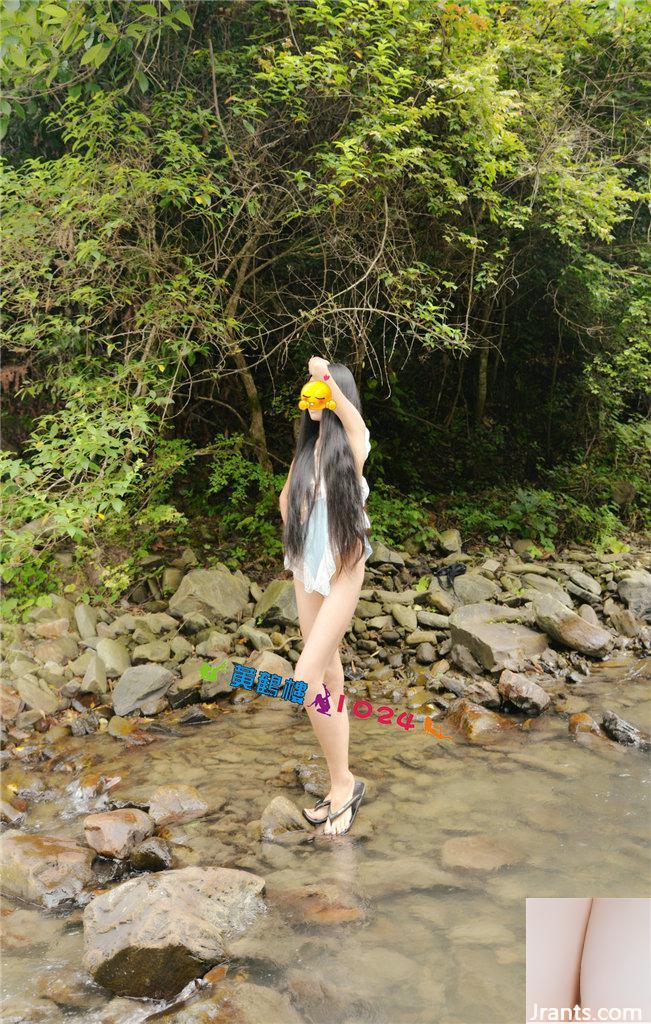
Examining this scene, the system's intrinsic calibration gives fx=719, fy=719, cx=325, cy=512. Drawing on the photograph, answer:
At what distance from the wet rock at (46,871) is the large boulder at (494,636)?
8.41 ft

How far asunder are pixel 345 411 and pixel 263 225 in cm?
302

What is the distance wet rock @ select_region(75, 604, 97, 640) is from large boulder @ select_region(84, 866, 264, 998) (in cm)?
272

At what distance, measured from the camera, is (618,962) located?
4.99 ft

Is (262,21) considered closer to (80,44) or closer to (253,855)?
(80,44)

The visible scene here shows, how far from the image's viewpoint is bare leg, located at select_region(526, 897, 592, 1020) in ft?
5.15

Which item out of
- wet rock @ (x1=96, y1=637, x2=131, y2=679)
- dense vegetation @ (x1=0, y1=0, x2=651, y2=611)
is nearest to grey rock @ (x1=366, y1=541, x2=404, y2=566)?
dense vegetation @ (x1=0, y1=0, x2=651, y2=611)

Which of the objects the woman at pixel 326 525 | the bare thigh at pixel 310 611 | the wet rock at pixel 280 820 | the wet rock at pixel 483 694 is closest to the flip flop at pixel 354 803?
the wet rock at pixel 280 820

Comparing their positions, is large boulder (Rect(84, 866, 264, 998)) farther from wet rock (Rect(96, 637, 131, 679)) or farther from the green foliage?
the green foliage

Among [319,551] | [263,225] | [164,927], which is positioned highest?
[263,225]

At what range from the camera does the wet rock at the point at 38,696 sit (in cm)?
405

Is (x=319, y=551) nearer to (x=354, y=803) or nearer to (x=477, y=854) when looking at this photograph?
(x=354, y=803)

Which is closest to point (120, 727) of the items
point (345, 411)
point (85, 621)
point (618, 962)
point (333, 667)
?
point (85, 621)

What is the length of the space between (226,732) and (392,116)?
12.9 feet

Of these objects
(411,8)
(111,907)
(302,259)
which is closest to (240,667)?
(111,907)
